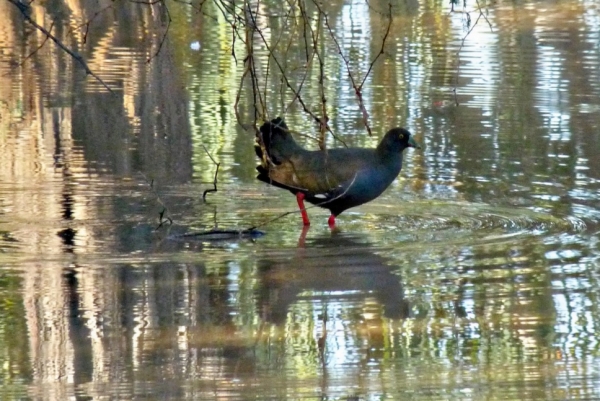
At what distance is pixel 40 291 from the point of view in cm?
753

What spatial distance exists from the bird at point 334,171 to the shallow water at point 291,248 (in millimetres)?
234

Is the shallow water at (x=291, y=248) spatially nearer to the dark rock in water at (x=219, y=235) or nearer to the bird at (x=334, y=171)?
the dark rock in water at (x=219, y=235)

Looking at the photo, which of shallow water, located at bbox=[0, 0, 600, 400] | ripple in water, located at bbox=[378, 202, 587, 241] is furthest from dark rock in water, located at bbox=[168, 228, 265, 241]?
ripple in water, located at bbox=[378, 202, 587, 241]

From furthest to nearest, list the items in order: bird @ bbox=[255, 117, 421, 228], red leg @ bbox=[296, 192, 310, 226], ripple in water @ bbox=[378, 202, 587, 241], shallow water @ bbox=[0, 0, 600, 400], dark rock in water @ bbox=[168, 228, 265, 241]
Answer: red leg @ bbox=[296, 192, 310, 226] < bird @ bbox=[255, 117, 421, 228] < ripple in water @ bbox=[378, 202, 587, 241] < dark rock in water @ bbox=[168, 228, 265, 241] < shallow water @ bbox=[0, 0, 600, 400]

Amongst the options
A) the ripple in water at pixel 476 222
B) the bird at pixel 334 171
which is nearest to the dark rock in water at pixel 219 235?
the bird at pixel 334 171

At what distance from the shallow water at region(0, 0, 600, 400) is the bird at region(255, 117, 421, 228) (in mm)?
234

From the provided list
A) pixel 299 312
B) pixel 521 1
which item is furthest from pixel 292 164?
pixel 521 1

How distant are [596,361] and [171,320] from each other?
7.20 feet

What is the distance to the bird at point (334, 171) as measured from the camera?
945 cm

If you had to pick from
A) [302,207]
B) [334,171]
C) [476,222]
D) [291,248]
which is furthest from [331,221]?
[476,222]

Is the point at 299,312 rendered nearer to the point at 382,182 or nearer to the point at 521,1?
the point at 382,182

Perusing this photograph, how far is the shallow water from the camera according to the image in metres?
6.18

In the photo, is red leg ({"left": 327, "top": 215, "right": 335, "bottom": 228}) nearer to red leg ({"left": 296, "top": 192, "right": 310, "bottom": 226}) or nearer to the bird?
the bird

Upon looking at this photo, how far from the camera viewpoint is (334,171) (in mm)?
9570
